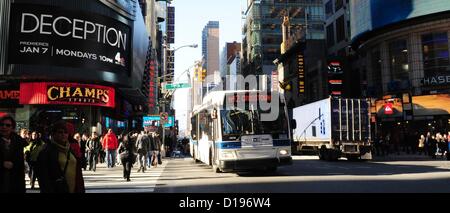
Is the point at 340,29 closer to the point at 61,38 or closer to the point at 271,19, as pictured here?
the point at 61,38

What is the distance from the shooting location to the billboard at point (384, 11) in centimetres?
4009

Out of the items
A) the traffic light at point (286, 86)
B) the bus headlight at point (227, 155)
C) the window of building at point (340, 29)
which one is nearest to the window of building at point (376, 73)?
the window of building at point (340, 29)

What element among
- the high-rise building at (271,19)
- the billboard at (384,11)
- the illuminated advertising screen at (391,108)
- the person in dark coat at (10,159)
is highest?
the high-rise building at (271,19)

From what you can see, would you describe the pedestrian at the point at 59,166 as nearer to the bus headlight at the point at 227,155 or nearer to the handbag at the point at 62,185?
the handbag at the point at 62,185

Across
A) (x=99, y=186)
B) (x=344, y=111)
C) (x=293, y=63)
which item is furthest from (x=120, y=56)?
(x=293, y=63)

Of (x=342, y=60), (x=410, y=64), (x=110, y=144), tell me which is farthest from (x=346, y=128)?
(x=342, y=60)

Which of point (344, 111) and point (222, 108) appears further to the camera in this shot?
point (344, 111)

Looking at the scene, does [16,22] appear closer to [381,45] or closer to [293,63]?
[381,45]

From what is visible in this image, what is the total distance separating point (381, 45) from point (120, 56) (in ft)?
91.1

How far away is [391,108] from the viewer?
41.2 metres

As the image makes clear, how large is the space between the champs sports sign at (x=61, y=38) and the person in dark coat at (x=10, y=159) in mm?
24810

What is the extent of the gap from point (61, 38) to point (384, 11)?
31144 mm

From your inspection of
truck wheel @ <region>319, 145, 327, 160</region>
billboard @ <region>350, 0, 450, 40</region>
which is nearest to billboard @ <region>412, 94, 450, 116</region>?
billboard @ <region>350, 0, 450, 40</region>

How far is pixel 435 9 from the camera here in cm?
3972
